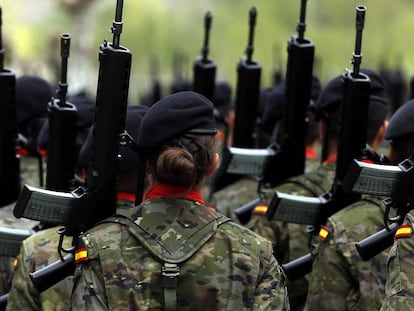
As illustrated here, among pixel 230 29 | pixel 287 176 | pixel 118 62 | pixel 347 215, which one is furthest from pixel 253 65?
pixel 230 29

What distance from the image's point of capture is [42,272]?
4133 millimetres

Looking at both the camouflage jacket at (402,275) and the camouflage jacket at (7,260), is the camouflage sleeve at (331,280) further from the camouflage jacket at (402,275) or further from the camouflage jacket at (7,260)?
the camouflage jacket at (7,260)

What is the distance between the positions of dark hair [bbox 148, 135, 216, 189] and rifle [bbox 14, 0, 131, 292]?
1.07ft

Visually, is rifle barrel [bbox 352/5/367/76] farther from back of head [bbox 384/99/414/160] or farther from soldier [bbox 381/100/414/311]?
soldier [bbox 381/100/414/311]

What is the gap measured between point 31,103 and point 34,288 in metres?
2.20

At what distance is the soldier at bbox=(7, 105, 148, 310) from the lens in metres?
4.35

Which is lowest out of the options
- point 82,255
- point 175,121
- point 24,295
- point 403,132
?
point 24,295

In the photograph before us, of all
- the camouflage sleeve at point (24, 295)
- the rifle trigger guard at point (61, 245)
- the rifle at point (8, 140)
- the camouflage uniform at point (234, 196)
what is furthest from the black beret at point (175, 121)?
the camouflage uniform at point (234, 196)

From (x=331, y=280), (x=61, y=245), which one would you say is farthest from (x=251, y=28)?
(x=61, y=245)

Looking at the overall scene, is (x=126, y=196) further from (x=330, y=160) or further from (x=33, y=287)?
(x=330, y=160)

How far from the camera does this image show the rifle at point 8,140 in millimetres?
5605

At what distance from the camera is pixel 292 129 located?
19.4ft

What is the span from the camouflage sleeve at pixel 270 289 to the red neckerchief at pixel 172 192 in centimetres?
32

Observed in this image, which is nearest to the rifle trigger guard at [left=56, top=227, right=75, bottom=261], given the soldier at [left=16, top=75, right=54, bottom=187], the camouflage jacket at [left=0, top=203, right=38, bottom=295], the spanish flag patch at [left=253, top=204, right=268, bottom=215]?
the camouflage jacket at [left=0, top=203, right=38, bottom=295]
